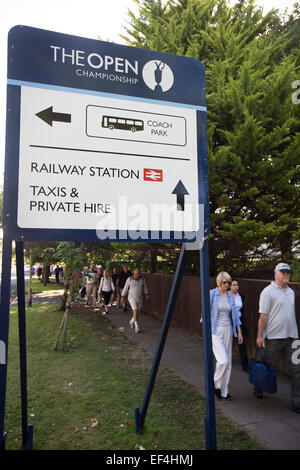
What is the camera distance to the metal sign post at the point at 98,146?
2.54 metres

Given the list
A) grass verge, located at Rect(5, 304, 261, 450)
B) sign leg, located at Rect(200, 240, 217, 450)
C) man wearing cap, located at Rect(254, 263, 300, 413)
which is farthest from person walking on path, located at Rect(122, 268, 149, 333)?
sign leg, located at Rect(200, 240, 217, 450)

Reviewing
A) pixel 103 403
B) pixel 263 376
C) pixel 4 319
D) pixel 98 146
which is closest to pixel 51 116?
pixel 98 146

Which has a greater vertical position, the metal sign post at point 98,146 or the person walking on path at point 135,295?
the metal sign post at point 98,146

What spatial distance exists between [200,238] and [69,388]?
390 cm

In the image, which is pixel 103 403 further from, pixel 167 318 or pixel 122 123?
pixel 122 123

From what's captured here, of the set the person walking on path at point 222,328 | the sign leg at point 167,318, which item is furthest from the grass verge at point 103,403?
the person walking on path at point 222,328

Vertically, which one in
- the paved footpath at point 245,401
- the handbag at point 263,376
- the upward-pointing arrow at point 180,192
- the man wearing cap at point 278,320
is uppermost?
the upward-pointing arrow at point 180,192

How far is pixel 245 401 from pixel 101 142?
4.20 m

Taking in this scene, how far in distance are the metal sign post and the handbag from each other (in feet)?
7.84

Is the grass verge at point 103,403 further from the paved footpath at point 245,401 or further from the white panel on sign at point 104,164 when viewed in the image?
the white panel on sign at point 104,164

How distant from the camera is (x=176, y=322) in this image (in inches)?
426

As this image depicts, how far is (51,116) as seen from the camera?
264 cm

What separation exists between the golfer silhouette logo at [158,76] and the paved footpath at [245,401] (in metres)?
3.75
